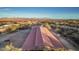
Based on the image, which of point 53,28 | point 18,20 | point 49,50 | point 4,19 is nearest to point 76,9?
point 53,28

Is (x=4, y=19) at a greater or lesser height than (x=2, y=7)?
lesser

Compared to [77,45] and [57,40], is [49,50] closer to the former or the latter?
[57,40]

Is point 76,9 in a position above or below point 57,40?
above

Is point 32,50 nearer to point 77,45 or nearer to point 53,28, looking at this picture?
point 53,28
